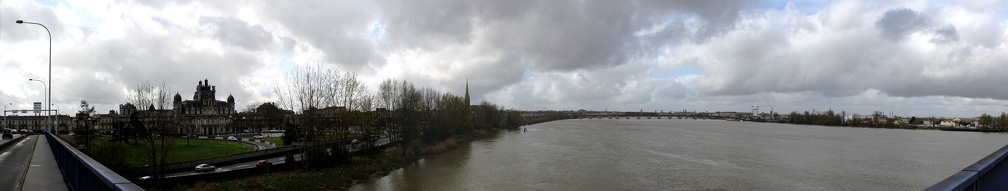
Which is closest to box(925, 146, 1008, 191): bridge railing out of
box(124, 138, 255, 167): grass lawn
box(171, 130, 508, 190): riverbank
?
box(171, 130, 508, 190): riverbank

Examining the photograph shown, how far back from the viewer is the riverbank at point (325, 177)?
23.2 m

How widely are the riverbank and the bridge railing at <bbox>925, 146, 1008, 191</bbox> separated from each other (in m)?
23.9

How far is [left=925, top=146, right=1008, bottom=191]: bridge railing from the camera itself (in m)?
2.80

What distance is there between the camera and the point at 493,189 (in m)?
24.6

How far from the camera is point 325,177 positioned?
1064 inches

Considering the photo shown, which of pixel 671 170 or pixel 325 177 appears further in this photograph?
pixel 671 170

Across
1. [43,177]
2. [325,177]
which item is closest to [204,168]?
[325,177]

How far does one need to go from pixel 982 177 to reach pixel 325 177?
1051 inches

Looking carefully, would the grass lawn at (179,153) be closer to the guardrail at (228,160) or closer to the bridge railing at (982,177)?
the guardrail at (228,160)

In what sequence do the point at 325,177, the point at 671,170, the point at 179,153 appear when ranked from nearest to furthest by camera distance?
the point at 325,177, the point at 671,170, the point at 179,153

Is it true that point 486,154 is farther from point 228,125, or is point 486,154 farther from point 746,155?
point 228,125

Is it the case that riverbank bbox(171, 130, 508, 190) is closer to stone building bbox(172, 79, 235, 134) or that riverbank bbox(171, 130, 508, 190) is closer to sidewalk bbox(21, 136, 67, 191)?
sidewalk bbox(21, 136, 67, 191)

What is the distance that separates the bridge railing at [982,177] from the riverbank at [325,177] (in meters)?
23.9

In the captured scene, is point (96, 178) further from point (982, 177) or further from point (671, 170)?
point (671, 170)
